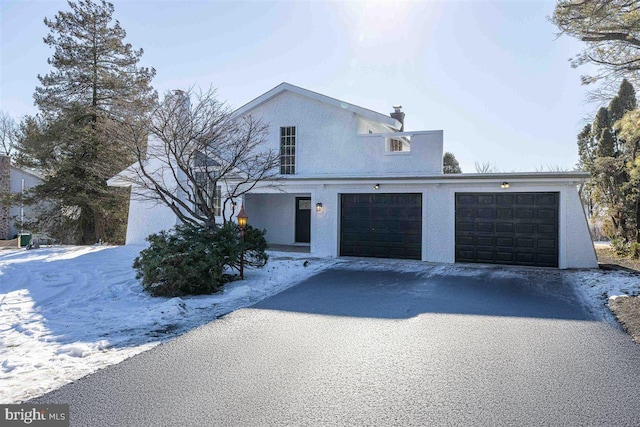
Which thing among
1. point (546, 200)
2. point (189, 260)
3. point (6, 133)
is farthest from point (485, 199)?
point (6, 133)

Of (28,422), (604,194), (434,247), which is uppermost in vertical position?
(604,194)

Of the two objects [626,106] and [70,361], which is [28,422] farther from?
[626,106]

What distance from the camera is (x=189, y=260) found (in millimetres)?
8164

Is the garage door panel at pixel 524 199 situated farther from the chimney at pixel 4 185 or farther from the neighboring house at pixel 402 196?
the chimney at pixel 4 185

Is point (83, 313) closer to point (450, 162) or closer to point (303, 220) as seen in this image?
point (303, 220)

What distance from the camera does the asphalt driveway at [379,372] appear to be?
3.29m

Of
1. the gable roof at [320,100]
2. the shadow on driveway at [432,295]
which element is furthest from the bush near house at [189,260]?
the gable roof at [320,100]

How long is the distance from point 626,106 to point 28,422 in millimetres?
22140

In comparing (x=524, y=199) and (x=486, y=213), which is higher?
(x=524, y=199)

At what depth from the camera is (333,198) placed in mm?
13852

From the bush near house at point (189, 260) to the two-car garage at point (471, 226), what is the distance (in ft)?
17.0

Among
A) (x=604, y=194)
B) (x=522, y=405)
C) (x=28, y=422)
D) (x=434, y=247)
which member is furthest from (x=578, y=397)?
(x=604, y=194)

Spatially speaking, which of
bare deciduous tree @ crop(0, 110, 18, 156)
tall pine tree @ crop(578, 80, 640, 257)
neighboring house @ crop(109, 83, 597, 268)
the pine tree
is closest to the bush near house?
neighboring house @ crop(109, 83, 597, 268)

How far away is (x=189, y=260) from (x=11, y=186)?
2443 centimetres
